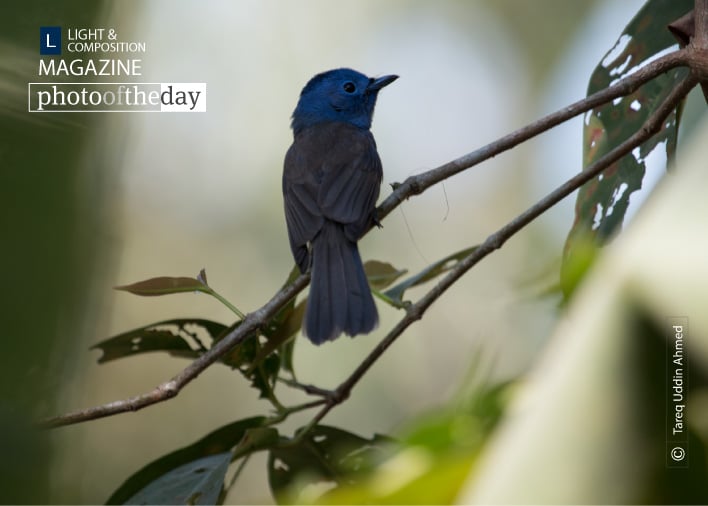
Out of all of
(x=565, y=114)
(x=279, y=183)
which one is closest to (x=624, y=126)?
(x=565, y=114)

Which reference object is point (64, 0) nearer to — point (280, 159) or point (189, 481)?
point (189, 481)

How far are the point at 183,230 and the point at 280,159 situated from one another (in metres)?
1.07

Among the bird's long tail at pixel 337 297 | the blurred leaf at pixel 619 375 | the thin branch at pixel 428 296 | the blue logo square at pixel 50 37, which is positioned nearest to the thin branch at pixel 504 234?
the thin branch at pixel 428 296

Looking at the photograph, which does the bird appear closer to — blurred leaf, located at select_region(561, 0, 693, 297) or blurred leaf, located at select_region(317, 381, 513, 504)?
blurred leaf, located at select_region(561, 0, 693, 297)

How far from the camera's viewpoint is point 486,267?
686 centimetres

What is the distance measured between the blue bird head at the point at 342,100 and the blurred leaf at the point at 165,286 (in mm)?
2384

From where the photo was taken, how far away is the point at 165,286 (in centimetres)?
246

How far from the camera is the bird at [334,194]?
3.05 m

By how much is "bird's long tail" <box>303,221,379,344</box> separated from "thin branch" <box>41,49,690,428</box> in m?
0.29

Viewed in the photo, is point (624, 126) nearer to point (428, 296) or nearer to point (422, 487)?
point (428, 296)

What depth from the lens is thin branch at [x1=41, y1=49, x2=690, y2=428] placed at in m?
2.02

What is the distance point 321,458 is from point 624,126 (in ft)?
4.50

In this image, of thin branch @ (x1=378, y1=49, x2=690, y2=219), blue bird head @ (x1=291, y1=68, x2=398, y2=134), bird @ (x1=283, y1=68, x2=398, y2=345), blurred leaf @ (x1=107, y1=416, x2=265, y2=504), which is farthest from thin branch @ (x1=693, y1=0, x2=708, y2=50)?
blue bird head @ (x1=291, y1=68, x2=398, y2=134)

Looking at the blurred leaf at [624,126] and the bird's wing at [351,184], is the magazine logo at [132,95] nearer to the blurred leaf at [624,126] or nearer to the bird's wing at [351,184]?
the bird's wing at [351,184]
